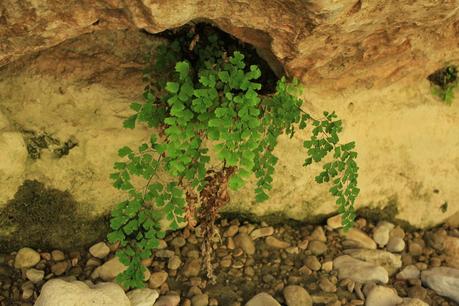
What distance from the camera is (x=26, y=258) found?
333cm

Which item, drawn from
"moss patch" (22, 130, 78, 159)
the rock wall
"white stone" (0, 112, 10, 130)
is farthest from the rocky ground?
"white stone" (0, 112, 10, 130)

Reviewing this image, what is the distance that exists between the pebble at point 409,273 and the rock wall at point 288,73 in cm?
45

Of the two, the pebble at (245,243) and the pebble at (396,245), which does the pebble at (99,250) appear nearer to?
the pebble at (245,243)

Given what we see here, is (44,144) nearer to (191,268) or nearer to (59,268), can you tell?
(59,268)

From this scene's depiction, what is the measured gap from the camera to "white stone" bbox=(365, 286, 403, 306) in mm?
3426

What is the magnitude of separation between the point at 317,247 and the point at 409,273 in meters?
0.60

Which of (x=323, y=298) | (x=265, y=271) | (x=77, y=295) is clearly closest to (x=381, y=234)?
(x=323, y=298)

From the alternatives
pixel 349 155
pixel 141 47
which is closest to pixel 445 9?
pixel 349 155

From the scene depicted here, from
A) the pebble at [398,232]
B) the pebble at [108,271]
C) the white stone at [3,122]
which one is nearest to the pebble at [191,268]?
the pebble at [108,271]

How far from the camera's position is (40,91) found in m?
3.12

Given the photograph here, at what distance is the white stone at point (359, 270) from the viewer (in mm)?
3574

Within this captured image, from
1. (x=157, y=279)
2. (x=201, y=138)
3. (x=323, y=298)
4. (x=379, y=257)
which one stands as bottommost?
(x=157, y=279)

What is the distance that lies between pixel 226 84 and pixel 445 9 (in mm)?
1030

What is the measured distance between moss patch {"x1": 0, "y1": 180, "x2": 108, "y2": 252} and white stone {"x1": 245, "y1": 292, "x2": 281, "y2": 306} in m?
0.97
